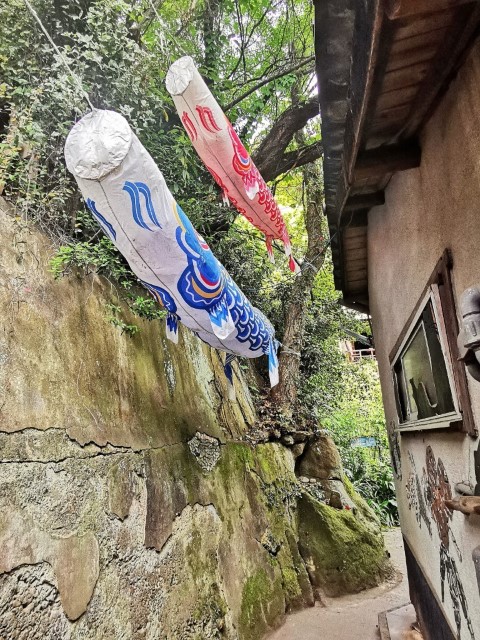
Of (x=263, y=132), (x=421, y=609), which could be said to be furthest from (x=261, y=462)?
(x=263, y=132)

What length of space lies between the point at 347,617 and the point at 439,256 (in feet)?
22.6

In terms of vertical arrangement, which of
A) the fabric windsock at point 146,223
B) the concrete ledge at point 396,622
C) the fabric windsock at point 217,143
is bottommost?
the concrete ledge at point 396,622

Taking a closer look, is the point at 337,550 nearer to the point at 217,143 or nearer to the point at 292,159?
the point at 217,143

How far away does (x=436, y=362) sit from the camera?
283 centimetres

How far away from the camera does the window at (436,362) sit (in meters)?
2.38

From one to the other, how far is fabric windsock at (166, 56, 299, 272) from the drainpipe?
10.7 feet

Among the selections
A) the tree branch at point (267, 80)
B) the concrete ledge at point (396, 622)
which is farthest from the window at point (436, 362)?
the tree branch at point (267, 80)

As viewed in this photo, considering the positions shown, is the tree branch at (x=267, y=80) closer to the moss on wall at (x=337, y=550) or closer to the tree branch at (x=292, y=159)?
the tree branch at (x=292, y=159)

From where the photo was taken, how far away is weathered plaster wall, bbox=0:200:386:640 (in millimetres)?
2982

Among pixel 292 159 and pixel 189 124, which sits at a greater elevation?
pixel 292 159

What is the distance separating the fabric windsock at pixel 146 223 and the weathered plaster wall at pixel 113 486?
38.2 inches

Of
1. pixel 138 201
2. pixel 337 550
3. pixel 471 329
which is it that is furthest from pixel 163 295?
pixel 337 550

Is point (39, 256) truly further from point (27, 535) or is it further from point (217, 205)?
point (217, 205)

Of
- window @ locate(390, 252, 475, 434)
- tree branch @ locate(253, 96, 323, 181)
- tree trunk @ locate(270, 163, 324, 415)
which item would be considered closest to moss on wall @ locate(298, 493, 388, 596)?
tree trunk @ locate(270, 163, 324, 415)
